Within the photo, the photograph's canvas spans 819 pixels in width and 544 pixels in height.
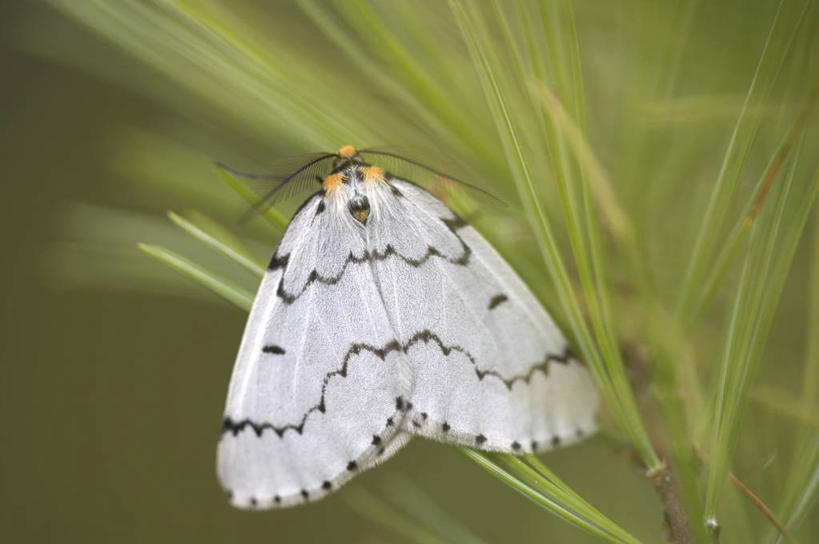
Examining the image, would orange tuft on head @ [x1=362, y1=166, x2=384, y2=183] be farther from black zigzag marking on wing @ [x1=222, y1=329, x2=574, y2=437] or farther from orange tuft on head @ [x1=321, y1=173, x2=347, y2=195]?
black zigzag marking on wing @ [x1=222, y1=329, x2=574, y2=437]

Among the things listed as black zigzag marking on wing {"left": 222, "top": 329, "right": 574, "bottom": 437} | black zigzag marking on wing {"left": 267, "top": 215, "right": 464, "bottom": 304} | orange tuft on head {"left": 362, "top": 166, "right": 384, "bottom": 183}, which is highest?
orange tuft on head {"left": 362, "top": 166, "right": 384, "bottom": 183}

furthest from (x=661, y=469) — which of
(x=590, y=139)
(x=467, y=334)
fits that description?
(x=590, y=139)

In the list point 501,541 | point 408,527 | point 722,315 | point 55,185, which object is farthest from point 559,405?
point 55,185

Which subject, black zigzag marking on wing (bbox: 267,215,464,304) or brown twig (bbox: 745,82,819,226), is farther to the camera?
black zigzag marking on wing (bbox: 267,215,464,304)

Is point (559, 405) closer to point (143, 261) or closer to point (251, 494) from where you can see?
point (251, 494)

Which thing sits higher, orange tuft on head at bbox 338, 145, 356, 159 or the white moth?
orange tuft on head at bbox 338, 145, 356, 159

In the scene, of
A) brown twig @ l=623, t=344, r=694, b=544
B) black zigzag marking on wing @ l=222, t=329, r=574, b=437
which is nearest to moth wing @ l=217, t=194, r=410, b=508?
black zigzag marking on wing @ l=222, t=329, r=574, b=437

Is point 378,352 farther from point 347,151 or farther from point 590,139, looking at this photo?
point 590,139

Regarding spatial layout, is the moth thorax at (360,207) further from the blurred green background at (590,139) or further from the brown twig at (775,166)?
the brown twig at (775,166)

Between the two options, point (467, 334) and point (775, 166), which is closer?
point (775, 166)
